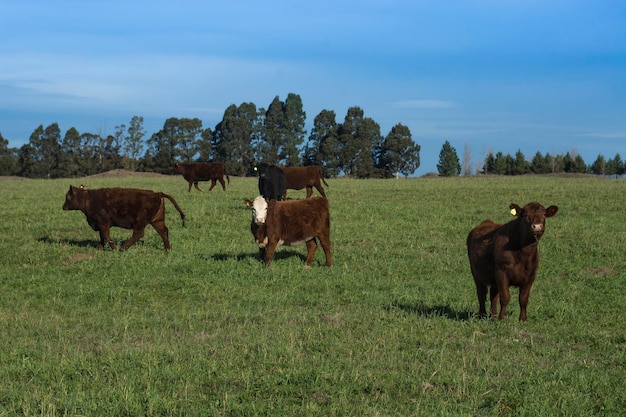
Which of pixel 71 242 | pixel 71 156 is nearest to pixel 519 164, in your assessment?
pixel 71 156

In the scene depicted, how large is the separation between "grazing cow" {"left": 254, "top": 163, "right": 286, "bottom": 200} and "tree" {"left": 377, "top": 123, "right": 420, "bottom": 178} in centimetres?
5736

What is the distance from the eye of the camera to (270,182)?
Result: 24.9m

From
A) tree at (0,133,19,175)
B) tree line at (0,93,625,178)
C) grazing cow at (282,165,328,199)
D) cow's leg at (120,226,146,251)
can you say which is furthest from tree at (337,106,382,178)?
cow's leg at (120,226,146,251)

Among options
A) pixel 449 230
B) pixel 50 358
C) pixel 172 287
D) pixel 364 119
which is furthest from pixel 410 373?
pixel 364 119

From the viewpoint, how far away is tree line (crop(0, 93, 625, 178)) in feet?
266

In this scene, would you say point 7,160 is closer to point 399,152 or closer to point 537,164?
point 399,152

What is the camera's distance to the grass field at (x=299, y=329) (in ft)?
20.2

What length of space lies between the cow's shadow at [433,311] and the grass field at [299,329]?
7 cm

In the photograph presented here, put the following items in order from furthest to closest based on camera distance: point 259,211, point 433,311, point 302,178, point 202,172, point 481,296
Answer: point 202,172
point 302,178
point 259,211
point 433,311
point 481,296

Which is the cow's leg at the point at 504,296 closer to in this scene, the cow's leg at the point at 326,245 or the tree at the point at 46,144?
the cow's leg at the point at 326,245

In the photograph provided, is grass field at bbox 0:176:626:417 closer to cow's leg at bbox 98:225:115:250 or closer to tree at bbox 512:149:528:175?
cow's leg at bbox 98:225:115:250

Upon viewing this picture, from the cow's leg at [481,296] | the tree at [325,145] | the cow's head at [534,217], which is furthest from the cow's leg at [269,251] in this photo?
the tree at [325,145]

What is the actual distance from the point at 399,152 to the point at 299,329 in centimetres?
7467

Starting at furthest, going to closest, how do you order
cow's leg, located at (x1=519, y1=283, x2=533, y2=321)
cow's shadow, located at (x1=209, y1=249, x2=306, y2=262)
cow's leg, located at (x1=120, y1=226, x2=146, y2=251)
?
cow's leg, located at (x1=120, y1=226, x2=146, y2=251)
cow's shadow, located at (x1=209, y1=249, x2=306, y2=262)
cow's leg, located at (x1=519, y1=283, x2=533, y2=321)
